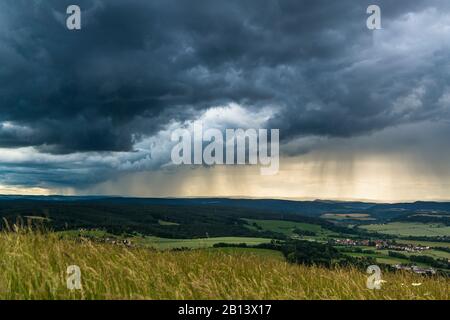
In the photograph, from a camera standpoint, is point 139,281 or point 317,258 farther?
point 317,258

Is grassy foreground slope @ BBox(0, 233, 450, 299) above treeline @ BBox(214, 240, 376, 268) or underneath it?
above

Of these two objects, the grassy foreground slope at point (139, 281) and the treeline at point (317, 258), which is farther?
the treeline at point (317, 258)

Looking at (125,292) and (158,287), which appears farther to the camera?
(158,287)

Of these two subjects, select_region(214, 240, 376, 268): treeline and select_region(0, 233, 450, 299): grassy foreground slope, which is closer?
select_region(0, 233, 450, 299): grassy foreground slope

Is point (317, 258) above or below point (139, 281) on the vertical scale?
below

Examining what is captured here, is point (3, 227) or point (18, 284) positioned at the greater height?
point (3, 227)

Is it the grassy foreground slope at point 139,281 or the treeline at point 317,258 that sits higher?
the grassy foreground slope at point 139,281

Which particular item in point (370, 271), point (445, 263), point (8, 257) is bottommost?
point (445, 263)

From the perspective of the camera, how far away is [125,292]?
24.9ft
